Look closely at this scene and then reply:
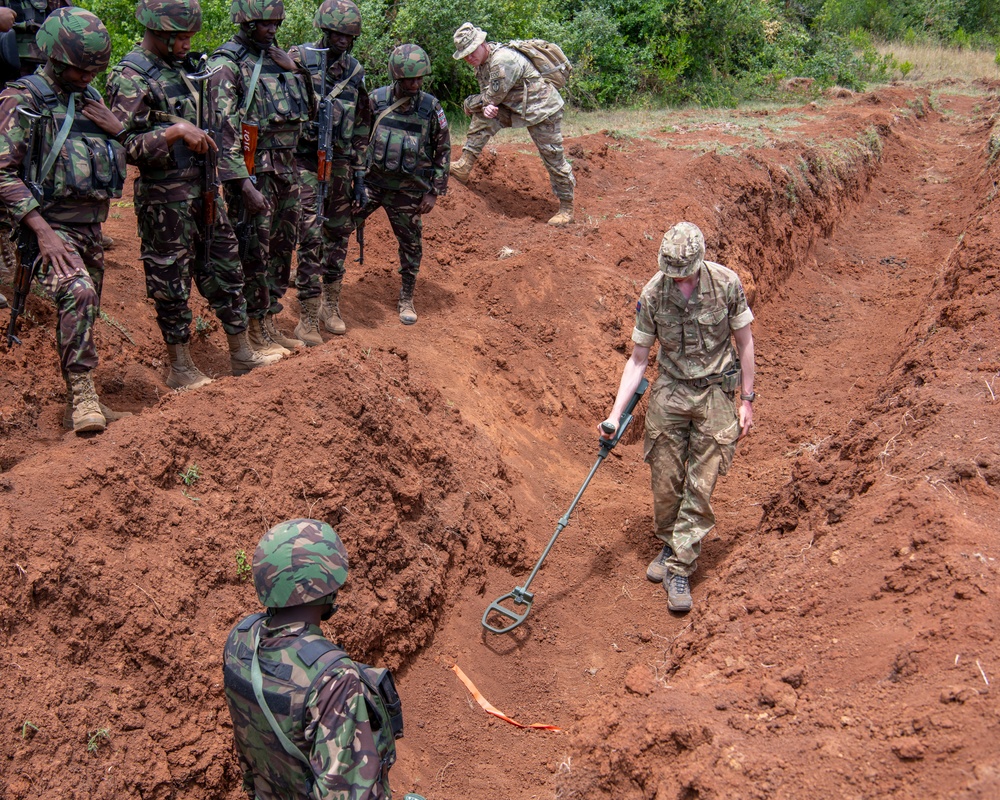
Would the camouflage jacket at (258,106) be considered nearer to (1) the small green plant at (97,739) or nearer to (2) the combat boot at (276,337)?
(2) the combat boot at (276,337)

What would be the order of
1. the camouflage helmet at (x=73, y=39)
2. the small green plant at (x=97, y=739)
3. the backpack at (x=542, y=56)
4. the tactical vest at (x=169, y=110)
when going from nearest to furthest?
1. the small green plant at (x=97, y=739)
2. the camouflage helmet at (x=73, y=39)
3. the tactical vest at (x=169, y=110)
4. the backpack at (x=542, y=56)

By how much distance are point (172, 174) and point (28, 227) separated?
3.01 feet

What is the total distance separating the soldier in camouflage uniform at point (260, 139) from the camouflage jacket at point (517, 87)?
3870mm

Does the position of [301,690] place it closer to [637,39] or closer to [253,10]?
[253,10]

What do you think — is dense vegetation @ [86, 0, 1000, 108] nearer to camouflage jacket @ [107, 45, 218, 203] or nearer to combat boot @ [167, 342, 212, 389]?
camouflage jacket @ [107, 45, 218, 203]

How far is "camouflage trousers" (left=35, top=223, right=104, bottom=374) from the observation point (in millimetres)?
4836

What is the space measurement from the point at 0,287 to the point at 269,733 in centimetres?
476

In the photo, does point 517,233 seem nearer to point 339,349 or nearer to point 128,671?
point 339,349

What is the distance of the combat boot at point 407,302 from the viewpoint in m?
8.02

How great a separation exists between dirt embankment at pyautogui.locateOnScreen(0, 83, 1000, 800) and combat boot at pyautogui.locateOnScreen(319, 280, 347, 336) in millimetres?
285

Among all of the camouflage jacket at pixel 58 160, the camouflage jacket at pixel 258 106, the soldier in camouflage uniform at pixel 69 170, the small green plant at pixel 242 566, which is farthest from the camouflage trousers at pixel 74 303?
the small green plant at pixel 242 566

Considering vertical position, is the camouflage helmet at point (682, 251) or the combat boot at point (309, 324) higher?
the camouflage helmet at point (682, 251)

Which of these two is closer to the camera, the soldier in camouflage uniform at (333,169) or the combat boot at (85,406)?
the combat boot at (85,406)

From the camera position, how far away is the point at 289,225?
6.48m
